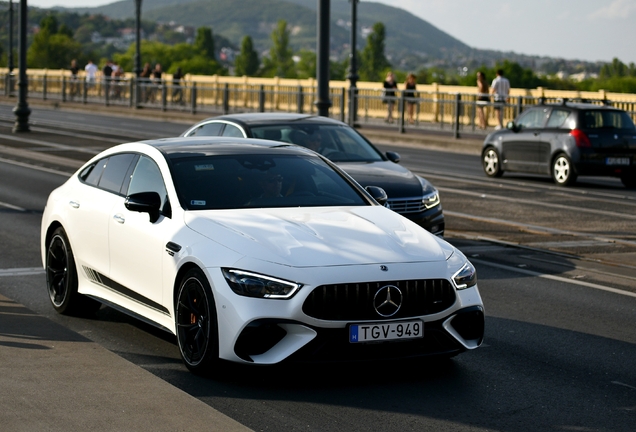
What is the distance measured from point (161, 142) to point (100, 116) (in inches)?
1606

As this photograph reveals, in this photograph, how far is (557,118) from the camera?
22.3 meters

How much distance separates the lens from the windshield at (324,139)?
13.3 meters

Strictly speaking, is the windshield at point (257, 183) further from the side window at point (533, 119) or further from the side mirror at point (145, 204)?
the side window at point (533, 119)

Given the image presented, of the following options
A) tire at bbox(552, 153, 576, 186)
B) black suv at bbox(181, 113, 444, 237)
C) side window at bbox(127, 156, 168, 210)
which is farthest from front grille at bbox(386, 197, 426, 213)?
tire at bbox(552, 153, 576, 186)

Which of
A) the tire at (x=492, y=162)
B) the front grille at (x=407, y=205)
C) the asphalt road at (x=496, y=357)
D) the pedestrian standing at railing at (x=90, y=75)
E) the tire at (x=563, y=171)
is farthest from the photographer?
the pedestrian standing at railing at (x=90, y=75)

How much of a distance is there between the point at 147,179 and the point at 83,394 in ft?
7.12

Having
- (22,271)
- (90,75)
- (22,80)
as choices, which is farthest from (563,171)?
(90,75)

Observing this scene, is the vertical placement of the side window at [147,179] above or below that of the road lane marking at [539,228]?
above

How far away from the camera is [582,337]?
810 cm

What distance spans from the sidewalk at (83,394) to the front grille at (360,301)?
843 mm

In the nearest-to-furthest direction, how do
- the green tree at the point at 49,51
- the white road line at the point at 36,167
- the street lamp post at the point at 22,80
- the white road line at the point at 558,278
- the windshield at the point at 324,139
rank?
the white road line at the point at 558,278 < the windshield at the point at 324,139 < the white road line at the point at 36,167 < the street lamp post at the point at 22,80 < the green tree at the point at 49,51

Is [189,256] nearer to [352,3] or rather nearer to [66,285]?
[66,285]

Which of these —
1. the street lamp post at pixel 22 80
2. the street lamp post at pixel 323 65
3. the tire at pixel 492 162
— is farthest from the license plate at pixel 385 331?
the street lamp post at pixel 22 80

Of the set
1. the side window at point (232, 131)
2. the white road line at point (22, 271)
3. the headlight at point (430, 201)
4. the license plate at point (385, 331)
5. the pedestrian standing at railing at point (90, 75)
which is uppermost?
the pedestrian standing at railing at point (90, 75)
